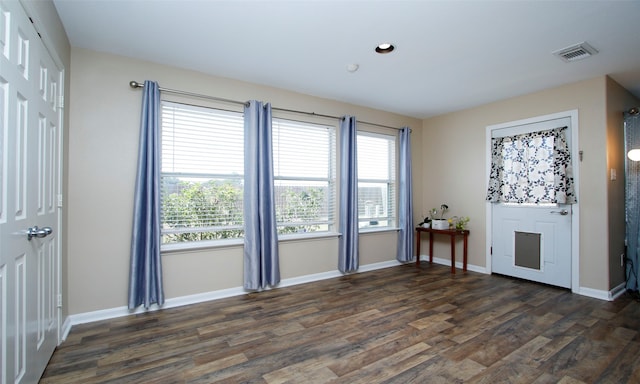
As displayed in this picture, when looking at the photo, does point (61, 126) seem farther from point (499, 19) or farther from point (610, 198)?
point (610, 198)

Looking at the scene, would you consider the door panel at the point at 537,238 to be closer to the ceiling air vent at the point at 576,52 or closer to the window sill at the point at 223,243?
the ceiling air vent at the point at 576,52

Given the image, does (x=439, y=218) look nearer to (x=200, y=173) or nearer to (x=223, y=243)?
(x=223, y=243)

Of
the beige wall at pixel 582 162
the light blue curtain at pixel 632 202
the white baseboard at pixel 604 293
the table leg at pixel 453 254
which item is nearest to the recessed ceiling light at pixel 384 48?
the beige wall at pixel 582 162

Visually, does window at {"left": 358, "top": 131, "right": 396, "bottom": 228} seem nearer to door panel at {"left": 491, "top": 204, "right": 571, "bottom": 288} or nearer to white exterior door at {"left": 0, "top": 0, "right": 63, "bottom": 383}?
door panel at {"left": 491, "top": 204, "right": 571, "bottom": 288}

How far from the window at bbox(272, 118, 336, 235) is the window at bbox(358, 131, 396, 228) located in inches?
24.7

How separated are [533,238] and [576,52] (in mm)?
2351

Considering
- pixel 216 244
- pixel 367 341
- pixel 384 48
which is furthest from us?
pixel 216 244

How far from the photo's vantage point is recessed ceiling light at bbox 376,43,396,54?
2.85 meters

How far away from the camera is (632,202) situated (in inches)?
149

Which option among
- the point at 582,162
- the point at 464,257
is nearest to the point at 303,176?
the point at 464,257

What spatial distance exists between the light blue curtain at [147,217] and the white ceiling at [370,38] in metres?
0.49

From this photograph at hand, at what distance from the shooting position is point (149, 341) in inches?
97.0

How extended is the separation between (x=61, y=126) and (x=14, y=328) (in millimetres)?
1629

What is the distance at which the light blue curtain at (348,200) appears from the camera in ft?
14.3
